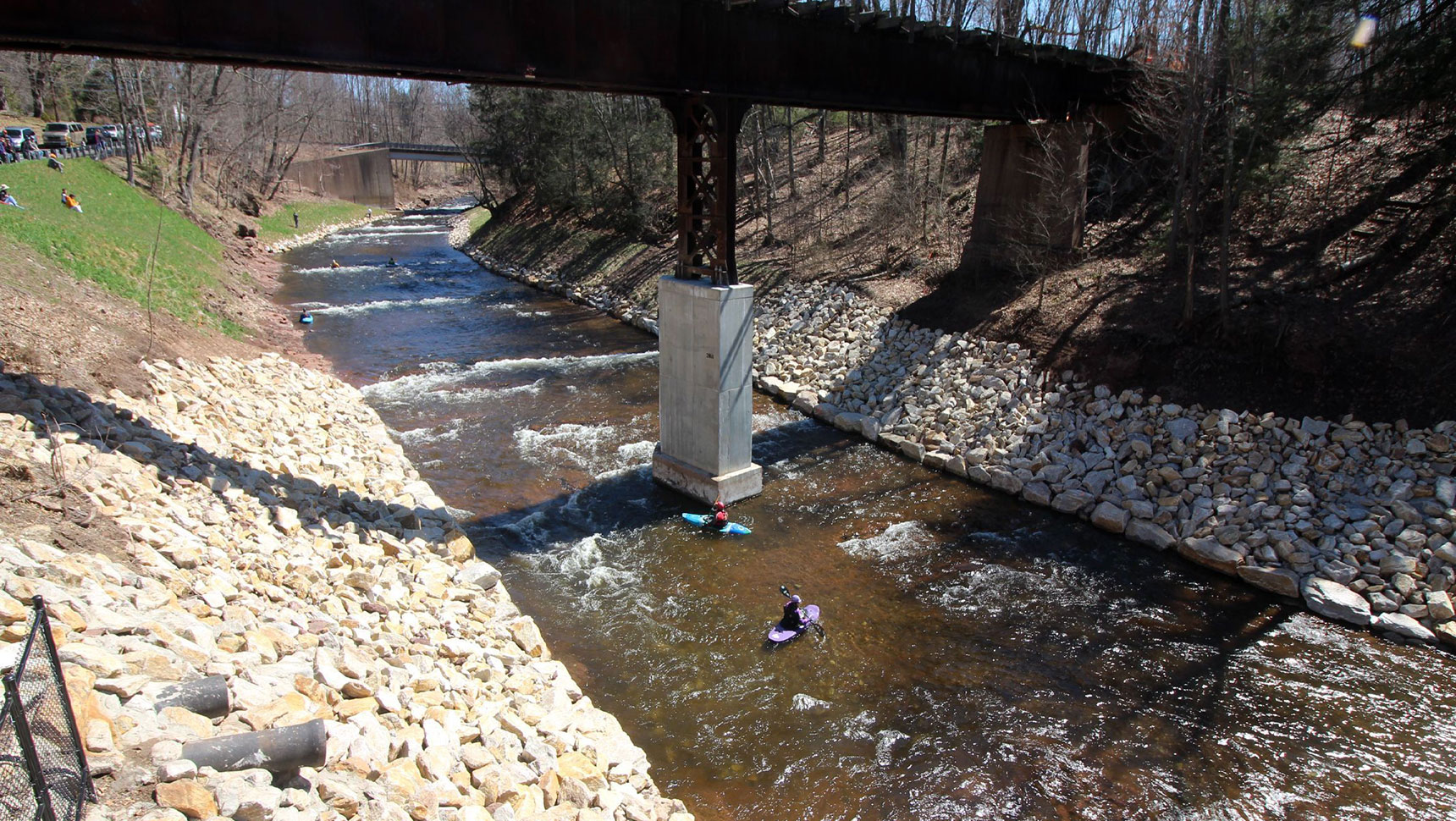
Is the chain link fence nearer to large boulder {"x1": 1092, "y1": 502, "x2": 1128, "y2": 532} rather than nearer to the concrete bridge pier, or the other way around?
the concrete bridge pier

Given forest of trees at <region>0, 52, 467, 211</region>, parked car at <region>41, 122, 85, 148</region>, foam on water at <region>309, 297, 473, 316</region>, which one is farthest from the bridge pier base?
parked car at <region>41, 122, 85, 148</region>

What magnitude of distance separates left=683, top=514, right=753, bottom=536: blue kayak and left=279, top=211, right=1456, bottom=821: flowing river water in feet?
0.55

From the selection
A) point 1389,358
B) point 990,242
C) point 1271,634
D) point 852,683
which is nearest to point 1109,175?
point 990,242

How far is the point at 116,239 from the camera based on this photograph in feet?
77.7

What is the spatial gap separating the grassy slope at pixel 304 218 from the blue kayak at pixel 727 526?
46210 millimetres

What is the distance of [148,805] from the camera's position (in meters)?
4.83

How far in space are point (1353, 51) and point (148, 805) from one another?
75.1 feet

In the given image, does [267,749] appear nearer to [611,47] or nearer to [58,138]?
[611,47]

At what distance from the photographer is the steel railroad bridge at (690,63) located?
1070 cm

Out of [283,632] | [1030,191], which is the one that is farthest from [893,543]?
[1030,191]

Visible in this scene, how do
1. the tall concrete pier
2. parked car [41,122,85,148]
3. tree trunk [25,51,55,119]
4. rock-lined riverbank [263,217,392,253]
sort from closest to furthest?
the tall concrete pier < parked car [41,122,85,148] < rock-lined riverbank [263,217,392,253] < tree trunk [25,51,55,119]

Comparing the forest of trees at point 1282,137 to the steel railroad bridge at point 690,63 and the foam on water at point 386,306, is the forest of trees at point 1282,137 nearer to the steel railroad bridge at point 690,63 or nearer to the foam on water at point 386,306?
the steel railroad bridge at point 690,63

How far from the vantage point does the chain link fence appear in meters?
4.05

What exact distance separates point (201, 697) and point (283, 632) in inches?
67.8
